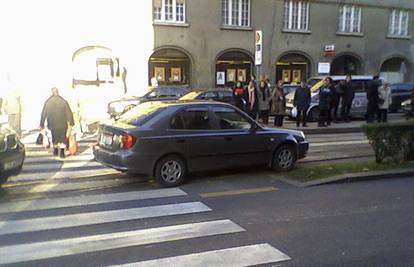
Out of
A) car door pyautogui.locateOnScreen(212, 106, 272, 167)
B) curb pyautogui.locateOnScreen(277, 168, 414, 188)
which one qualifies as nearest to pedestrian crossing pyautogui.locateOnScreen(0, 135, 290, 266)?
car door pyautogui.locateOnScreen(212, 106, 272, 167)

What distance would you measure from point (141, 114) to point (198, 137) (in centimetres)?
112

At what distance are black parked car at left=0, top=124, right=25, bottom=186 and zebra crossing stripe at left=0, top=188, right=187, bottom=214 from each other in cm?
63

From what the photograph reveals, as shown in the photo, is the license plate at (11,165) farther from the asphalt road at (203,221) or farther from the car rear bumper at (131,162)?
the car rear bumper at (131,162)

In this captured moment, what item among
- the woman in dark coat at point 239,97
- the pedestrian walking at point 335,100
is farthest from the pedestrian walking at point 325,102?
the woman in dark coat at point 239,97

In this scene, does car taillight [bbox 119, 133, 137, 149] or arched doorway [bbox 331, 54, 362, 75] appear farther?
arched doorway [bbox 331, 54, 362, 75]

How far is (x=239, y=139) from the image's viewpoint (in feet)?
27.8

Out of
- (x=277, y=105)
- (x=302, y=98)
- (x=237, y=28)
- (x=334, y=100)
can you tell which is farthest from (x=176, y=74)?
(x=302, y=98)

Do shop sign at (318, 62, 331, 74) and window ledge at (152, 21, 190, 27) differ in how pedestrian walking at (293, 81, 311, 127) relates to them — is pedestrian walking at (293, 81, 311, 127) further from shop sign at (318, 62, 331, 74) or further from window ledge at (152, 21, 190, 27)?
shop sign at (318, 62, 331, 74)

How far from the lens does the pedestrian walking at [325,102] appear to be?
1573cm

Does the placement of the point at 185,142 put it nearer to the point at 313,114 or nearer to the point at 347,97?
the point at 313,114

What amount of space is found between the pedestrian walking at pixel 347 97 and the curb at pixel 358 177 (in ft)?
28.6

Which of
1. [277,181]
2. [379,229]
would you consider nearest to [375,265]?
[379,229]

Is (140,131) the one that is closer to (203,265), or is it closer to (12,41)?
(203,265)

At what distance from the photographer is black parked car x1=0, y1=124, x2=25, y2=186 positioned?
23.0ft
